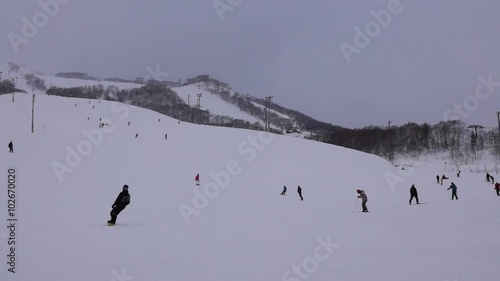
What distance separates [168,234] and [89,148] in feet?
104

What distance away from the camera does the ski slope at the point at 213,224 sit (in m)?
6.10

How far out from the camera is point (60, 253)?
6.96 metres

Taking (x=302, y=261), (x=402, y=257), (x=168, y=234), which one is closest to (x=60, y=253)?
(x=168, y=234)

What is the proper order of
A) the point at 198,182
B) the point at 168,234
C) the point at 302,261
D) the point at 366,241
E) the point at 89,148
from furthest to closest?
the point at 89,148, the point at 198,182, the point at 168,234, the point at 366,241, the point at 302,261

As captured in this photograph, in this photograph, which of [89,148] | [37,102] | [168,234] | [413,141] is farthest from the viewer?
[413,141]

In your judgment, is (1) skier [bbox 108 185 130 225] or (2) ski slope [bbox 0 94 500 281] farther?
(1) skier [bbox 108 185 130 225]

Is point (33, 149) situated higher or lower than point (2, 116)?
lower

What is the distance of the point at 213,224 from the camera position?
41.0 feet

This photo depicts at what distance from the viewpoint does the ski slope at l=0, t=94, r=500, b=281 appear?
610 centimetres

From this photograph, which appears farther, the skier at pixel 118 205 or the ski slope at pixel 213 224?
the skier at pixel 118 205

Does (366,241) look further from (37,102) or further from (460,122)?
(460,122)

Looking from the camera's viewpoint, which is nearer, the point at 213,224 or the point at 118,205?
the point at 118,205

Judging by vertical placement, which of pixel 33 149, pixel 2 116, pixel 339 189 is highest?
pixel 2 116

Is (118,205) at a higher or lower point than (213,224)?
higher
